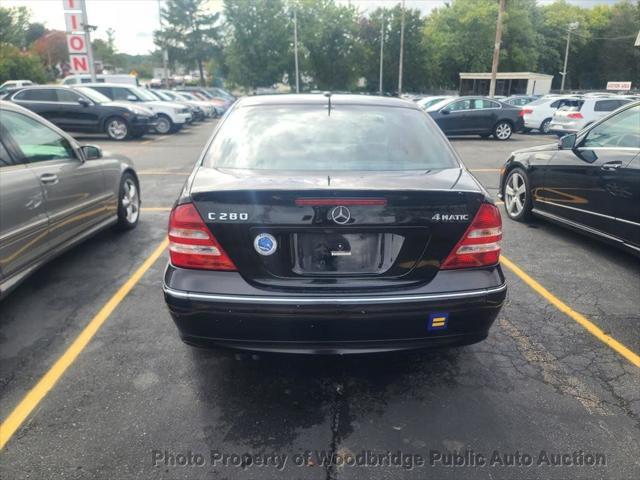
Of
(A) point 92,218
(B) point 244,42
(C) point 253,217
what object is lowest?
(A) point 92,218

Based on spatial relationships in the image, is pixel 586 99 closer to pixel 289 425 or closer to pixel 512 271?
pixel 512 271

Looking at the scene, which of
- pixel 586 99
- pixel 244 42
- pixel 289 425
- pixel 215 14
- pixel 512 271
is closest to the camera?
pixel 289 425

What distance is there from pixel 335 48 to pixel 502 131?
4436 centimetres

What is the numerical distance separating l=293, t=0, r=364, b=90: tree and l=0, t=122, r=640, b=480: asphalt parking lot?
182 feet

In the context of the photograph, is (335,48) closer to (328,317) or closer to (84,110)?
(84,110)

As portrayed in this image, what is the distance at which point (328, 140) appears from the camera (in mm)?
3053

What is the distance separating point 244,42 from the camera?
6078 centimetres

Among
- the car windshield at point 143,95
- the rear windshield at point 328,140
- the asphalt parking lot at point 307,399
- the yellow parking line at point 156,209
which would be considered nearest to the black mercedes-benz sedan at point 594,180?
the asphalt parking lot at point 307,399

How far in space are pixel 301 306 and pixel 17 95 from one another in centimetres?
Result: 1704

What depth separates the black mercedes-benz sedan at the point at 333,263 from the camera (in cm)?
235

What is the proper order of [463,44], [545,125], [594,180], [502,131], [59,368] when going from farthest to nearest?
[463,44], [545,125], [502,131], [594,180], [59,368]

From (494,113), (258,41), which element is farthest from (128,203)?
(258,41)

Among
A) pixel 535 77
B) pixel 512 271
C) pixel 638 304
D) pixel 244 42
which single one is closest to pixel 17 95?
pixel 512 271

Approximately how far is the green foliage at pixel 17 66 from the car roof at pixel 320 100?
4563 centimetres
